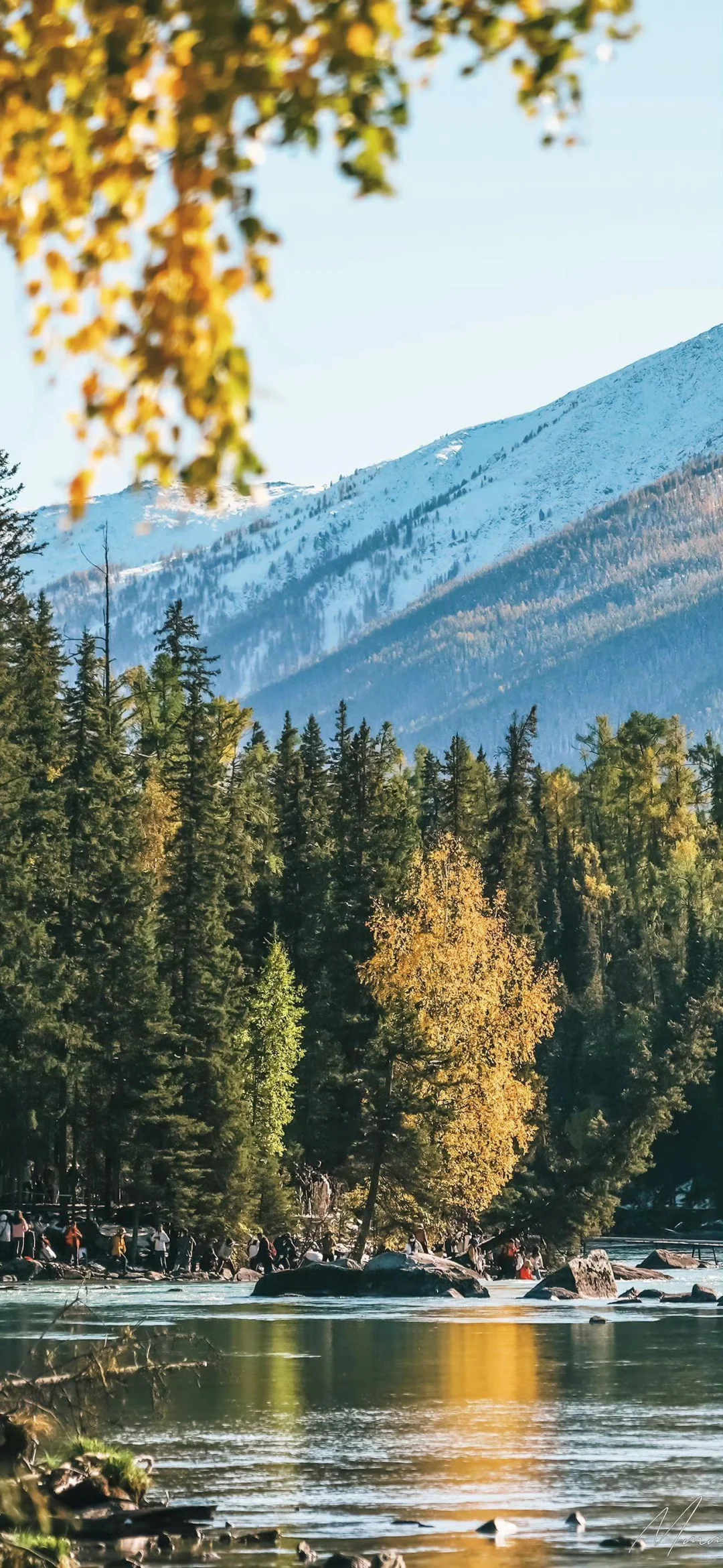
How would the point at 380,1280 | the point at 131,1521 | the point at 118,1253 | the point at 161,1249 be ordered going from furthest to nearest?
the point at 161,1249 < the point at 118,1253 < the point at 380,1280 < the point at 131,1521

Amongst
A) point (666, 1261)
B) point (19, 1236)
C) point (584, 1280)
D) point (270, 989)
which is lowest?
point (584, 1280)

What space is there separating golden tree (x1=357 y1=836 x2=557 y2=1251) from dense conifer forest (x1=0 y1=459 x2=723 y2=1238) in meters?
0.09

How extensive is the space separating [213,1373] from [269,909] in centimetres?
4871

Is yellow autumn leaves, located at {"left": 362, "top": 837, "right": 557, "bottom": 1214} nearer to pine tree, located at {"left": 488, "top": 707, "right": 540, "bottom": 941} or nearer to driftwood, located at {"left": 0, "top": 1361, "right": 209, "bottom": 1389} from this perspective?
pine tree, located at {"left": 488, "top": 707, "right": 540, "bottom": 941}

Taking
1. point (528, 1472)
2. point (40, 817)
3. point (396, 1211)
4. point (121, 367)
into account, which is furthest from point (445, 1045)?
point (121, 367)

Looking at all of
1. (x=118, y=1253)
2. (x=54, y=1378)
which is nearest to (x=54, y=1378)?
(x=54, y=1378)

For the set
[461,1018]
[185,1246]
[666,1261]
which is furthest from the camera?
[666,1261]

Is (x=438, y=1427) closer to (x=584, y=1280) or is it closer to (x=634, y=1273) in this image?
(x=584, y=1280)

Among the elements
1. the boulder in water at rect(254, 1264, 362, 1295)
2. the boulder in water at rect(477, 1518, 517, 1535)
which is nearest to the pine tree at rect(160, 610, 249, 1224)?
the boulder in water at rect(254, 1264, 362, 1295)

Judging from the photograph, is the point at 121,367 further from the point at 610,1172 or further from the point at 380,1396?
the point at 610,1172

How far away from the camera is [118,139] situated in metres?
6.05

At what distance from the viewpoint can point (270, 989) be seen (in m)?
74.2

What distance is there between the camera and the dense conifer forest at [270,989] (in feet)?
213

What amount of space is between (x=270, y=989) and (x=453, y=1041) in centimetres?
1077
